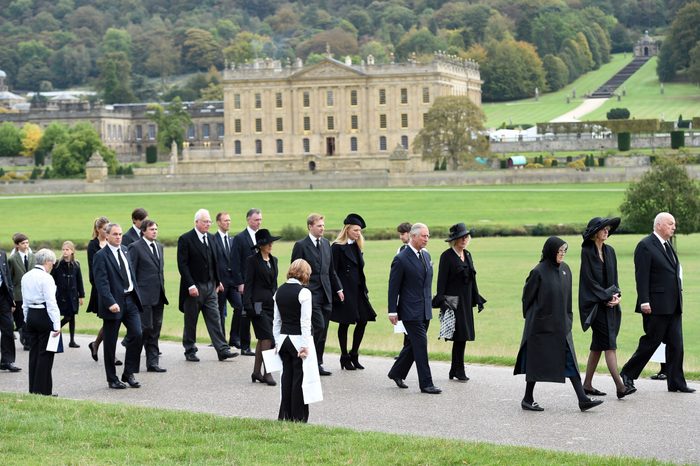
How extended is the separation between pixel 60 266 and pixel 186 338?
2.20m

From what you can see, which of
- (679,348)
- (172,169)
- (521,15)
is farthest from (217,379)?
(521,15)

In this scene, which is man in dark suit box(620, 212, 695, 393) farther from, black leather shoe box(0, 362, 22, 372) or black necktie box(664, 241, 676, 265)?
black leather shoe box(0, 362, 22, 372)

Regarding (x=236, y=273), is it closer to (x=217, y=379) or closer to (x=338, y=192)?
(x=217, y=379)

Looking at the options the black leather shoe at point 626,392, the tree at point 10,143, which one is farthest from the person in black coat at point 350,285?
the tree at point 10,143

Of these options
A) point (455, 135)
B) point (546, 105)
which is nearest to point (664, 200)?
point (455, 135)

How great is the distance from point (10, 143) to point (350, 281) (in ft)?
347

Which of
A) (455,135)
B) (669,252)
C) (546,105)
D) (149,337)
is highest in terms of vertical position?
(546,105)

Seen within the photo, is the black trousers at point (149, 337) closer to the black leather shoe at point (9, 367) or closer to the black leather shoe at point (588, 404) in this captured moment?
the black leather shoe at point (9, 367)

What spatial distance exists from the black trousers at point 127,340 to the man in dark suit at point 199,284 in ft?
5.16

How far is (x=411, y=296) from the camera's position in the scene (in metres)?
15.3

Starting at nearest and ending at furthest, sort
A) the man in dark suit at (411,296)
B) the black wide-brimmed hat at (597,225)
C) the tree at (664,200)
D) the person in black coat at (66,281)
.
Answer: the black wide-brimmed hat at (597,225) < the man in dark suit at (411,296) < the person in black coat at (66,281) < the tree at (664,200)

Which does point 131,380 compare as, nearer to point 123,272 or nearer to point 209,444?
point 123,272

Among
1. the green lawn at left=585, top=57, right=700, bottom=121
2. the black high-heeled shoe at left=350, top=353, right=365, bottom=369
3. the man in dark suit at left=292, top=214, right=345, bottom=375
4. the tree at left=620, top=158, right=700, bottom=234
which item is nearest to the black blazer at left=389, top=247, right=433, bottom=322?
the man in dark suit at left=292, top=214, right=345, bottom=375

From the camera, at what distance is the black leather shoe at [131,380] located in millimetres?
15672
